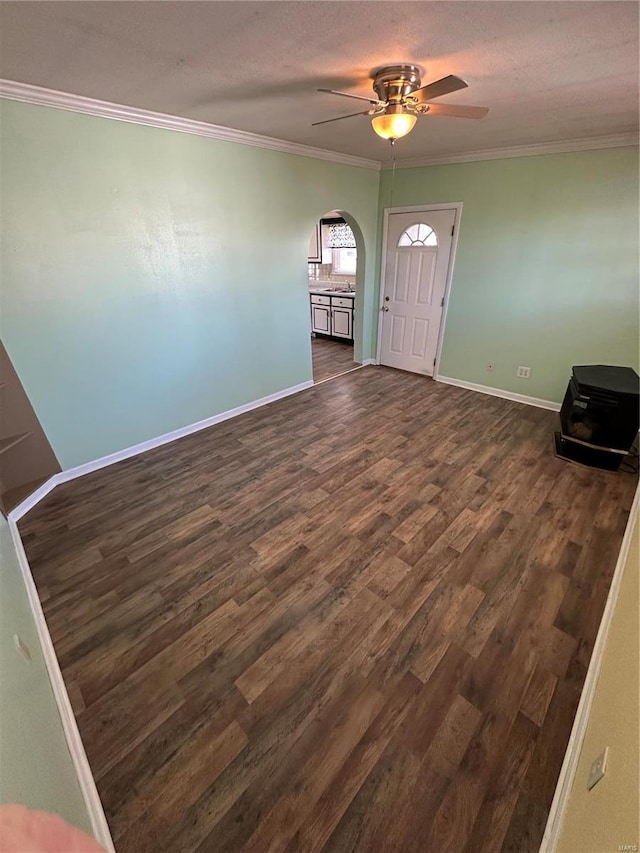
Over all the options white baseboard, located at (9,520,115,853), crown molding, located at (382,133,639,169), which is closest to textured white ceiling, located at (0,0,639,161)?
crown molding, located at (382,133,639,169)

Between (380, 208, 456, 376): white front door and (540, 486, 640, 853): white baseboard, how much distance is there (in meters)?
3.36

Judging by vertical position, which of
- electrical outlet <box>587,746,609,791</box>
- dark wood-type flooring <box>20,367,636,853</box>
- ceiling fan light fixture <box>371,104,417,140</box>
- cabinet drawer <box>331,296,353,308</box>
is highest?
ceiling fan light fixture <box>371,104,417,140</box>

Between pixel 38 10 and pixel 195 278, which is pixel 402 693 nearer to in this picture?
pixel 38 10

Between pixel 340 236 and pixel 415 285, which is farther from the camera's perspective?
pixel 340 236

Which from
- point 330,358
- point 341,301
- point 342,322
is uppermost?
point 341,301

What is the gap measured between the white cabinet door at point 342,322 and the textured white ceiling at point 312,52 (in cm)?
357

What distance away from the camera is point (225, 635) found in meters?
1.79

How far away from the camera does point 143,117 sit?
2.56m

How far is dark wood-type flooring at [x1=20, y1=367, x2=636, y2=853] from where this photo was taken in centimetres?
126

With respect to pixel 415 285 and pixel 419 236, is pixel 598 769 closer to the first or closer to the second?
pixel 415 285

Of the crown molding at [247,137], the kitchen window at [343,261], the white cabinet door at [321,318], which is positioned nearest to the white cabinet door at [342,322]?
the white cabinet door at [321,318]

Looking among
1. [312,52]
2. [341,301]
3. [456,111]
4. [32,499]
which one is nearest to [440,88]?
[456,111]

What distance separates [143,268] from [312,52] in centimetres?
195

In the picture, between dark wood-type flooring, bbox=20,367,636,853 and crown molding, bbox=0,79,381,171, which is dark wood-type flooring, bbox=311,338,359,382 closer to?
dark wood-type flooring, bbox=20,367,636,853
